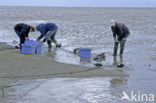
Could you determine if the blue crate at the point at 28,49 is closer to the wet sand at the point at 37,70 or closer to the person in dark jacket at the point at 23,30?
the wet sand at the point at 37,70

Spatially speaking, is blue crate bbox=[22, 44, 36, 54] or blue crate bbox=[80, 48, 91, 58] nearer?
blue crate bbox=[22, 44, 36, 54]

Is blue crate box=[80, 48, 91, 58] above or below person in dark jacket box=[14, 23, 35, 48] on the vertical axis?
below

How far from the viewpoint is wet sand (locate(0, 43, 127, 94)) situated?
33.1 ft

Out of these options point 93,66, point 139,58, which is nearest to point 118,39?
point 139,58

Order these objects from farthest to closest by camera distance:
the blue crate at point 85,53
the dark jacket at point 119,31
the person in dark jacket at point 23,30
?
the person in dark jacket at point 23,30
the blue crate at point 85,53
the dark jacket at point 119,31

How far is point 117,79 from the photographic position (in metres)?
9.97

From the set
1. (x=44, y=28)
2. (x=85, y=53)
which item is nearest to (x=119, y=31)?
(x=85, y=53)

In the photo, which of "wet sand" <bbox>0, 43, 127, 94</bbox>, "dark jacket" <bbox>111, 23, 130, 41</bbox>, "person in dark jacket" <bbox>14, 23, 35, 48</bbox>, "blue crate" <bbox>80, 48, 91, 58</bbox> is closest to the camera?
"wet sand" <bbox>0, 43, 127, 94</bbox>

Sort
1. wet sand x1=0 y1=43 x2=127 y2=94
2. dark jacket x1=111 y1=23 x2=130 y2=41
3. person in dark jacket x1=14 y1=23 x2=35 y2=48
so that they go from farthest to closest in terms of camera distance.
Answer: person in dark jacket x1=14 y1=23 x2=35 y2=48, dark jacket x1=111 y1=23 x2=130 y2=41, wet sand x1=0 y1=43 x2=127 y2=94

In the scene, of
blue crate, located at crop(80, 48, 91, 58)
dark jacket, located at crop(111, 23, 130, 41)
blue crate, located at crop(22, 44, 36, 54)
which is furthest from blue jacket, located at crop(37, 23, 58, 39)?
dark jacket, located at crop(111, 23, 130, 41)

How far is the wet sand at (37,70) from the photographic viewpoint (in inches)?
397

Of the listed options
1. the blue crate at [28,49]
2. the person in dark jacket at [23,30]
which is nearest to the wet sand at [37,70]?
the blue crate at [28,49]

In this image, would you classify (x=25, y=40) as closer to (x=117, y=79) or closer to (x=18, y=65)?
(x=18, y=65)

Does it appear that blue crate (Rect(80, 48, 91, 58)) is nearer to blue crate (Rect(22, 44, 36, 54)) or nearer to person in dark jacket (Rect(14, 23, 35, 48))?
blue crate (Rect(22, 44, 36, 54))
